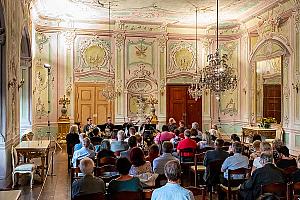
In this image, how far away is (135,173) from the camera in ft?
17.5

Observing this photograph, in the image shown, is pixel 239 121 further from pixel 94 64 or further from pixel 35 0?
pixel 35 0

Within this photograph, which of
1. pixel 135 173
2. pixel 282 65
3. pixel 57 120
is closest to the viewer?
pixel 135 173

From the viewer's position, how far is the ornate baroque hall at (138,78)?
8344mm

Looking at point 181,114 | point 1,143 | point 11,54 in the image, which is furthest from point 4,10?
point 181,114

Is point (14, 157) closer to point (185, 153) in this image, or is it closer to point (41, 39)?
point (185, 153)

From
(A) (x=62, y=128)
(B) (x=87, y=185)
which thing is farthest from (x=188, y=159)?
(A) (x=62, y=128)

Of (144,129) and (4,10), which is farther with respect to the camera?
(144,129)

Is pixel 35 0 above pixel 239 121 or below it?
above

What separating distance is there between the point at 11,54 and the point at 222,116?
10.4 meters

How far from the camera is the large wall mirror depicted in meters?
12.5

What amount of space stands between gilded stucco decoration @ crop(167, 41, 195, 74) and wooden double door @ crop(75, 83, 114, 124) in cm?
300

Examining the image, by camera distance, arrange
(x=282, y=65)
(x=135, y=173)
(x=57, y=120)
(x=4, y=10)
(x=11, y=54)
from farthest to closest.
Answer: (x=57, y=120), (x=282, y=65), (x=11, y=54), (x=4, y=10), (x=135, y=173)

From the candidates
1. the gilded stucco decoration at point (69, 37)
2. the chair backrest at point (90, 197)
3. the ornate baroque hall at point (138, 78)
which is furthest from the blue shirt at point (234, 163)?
the gilded stucco decoration at point (69, 37)

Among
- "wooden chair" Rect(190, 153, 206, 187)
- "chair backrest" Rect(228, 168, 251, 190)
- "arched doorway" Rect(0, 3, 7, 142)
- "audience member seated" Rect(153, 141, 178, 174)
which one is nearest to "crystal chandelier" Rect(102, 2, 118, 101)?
"arched doorway" Rect(0, 3, 7, 142)
